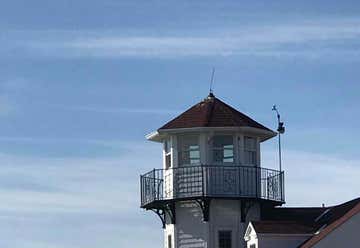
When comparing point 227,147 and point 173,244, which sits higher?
point 227,147

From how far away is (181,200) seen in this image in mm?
53000

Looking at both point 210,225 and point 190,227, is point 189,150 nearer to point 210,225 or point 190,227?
point 190,227

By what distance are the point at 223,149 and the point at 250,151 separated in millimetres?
1266

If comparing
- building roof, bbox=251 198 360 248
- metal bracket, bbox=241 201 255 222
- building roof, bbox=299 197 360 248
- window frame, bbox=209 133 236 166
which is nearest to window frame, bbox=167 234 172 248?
metal bracket, bbox=241 201 255 222

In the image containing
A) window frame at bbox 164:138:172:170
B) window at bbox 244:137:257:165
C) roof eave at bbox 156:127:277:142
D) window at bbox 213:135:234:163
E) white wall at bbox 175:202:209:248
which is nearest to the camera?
white wall at bbox 175:202:209:248

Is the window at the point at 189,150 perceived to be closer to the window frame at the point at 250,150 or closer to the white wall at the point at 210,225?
the white wall at the point at 210,225

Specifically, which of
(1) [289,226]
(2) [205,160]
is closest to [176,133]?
Result: (2) [205,160]

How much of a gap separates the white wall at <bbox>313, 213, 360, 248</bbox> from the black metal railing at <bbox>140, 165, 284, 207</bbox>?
7330 mm

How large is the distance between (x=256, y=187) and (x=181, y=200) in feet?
10.4

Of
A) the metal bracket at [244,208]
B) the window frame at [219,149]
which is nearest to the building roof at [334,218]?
the metal bracket at [244,208]

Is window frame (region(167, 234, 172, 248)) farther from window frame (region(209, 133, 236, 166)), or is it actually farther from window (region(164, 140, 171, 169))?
window frame (region(209, 133, 236, 166))

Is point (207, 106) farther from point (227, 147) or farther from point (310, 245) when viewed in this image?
point (310, 245)

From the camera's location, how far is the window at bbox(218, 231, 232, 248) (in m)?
52.7

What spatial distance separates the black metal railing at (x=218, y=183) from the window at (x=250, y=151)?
483 mm
